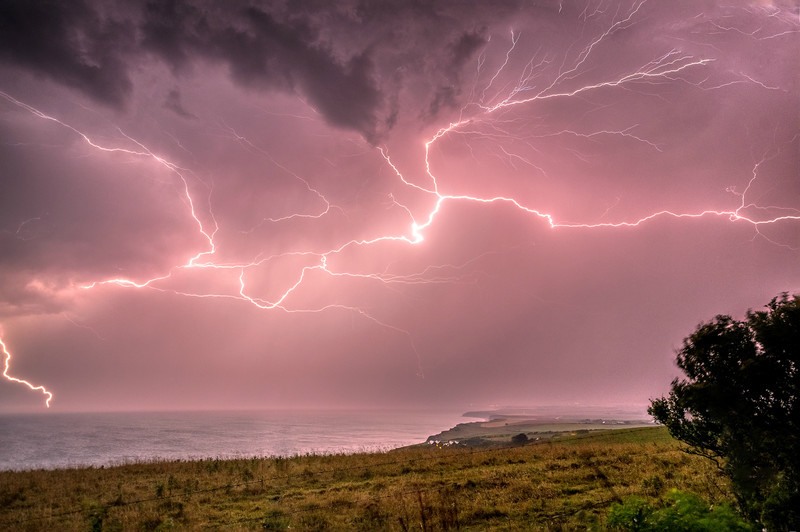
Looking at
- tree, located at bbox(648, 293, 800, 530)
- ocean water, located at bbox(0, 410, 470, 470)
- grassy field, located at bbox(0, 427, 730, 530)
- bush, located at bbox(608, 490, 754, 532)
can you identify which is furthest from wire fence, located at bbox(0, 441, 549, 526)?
ocean water, located at bbox(0, 410, 470, 470)

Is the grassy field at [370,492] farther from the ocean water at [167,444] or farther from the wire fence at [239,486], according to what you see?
the ocean water at [167,444]

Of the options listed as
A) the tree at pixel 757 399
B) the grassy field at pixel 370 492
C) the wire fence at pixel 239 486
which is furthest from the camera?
the wire fence at pixel 239 486

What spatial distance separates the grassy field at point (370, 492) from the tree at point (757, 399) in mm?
3747

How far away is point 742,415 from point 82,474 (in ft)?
94.4

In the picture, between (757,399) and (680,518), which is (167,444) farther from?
(757,399)

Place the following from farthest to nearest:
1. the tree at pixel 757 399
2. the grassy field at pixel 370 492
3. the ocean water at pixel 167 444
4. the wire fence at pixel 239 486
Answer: the ocean water at pixel 167 444, the wire fence at pixel 239 486, the grassy field at pixel 370 492, the tree at pixel 757 399

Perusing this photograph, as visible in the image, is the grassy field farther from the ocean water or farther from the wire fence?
the ocean water

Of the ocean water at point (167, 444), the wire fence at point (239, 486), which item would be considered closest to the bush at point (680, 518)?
the wire fence at point (239, 486)

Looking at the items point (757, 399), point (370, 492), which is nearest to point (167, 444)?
point (370, 492)

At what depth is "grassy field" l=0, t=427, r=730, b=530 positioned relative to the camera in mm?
11836

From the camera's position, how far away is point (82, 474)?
21672 mm

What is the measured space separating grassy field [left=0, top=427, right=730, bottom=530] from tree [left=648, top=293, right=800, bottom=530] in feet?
12.3

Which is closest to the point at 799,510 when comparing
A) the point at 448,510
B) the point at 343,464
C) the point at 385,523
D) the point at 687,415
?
the point at 687,415

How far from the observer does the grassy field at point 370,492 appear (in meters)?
11.8
